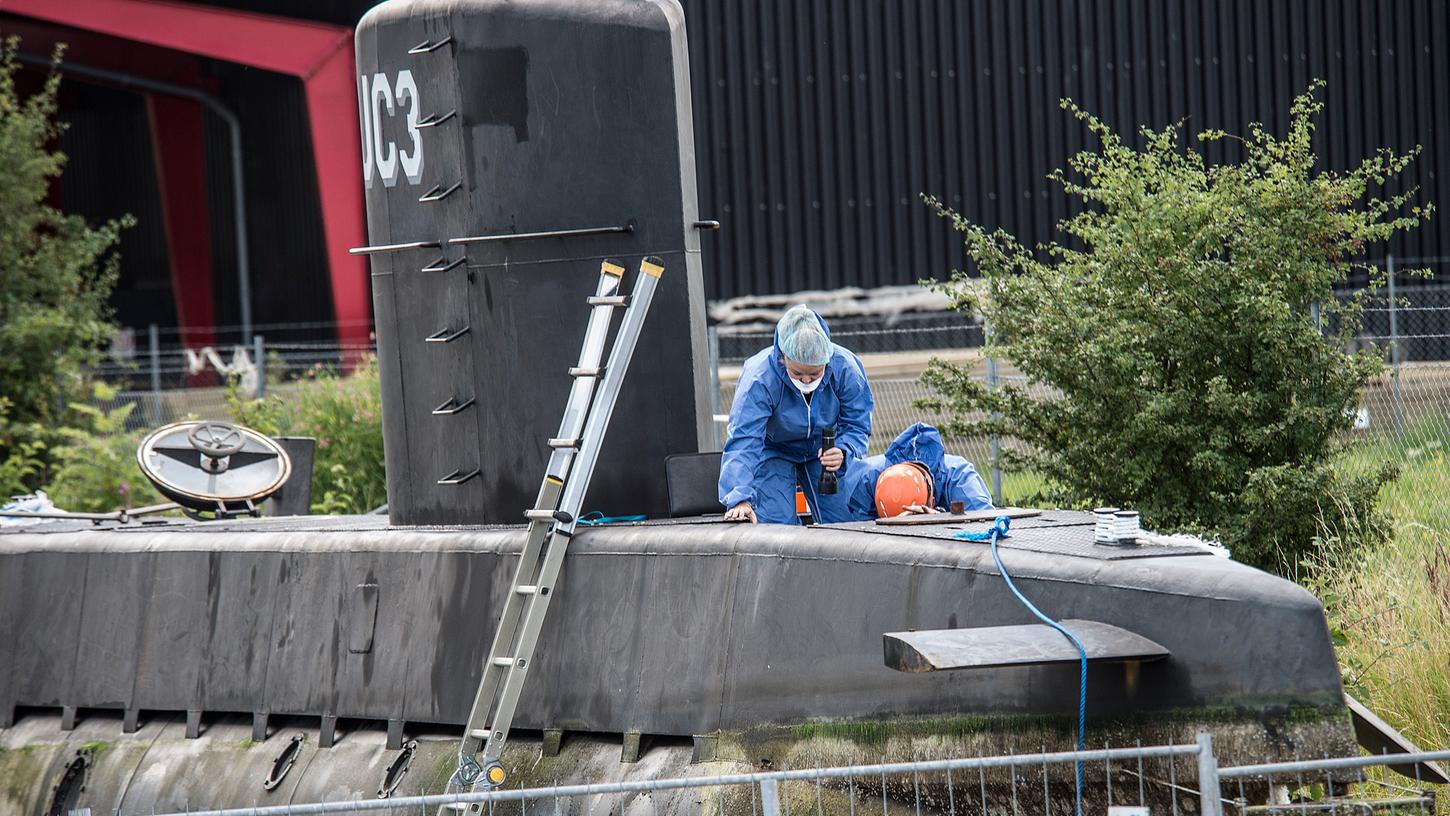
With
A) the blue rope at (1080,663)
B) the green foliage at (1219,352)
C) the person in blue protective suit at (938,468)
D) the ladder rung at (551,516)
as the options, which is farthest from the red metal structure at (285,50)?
the blue rope at (1080,663)

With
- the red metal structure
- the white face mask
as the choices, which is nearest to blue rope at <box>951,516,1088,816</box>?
the white face mask

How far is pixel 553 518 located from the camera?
6957mm

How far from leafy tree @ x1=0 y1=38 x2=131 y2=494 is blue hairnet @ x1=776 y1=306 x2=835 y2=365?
14.9m

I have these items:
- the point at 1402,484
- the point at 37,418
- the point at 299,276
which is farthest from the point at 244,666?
the point at 299,276

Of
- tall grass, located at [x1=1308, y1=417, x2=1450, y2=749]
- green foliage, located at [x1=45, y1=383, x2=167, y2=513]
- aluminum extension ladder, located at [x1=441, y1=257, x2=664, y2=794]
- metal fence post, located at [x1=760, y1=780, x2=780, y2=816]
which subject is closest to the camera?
metal fence post, located at [x1=760, y1=780, x2=780, y2=816]

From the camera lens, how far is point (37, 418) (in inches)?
819

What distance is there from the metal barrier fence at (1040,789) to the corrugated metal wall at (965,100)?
51.9ft

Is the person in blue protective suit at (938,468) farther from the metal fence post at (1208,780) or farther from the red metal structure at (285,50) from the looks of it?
the red metal structure at (285,50)

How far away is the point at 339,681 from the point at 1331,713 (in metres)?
4.57

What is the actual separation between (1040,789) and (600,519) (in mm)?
2731

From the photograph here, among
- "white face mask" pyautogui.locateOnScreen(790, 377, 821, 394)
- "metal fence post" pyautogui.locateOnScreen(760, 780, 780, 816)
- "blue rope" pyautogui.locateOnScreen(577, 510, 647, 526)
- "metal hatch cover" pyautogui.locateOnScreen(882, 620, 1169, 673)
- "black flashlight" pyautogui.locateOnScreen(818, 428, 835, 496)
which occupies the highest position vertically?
"white face mask" pyautogui.locateOnScreen(790, 377, 821, 394)

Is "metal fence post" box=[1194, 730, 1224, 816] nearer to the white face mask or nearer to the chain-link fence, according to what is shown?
the white face mask

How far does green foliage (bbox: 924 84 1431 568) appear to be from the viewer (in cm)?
968

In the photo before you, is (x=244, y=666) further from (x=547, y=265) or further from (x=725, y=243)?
(x=725, y=243)
